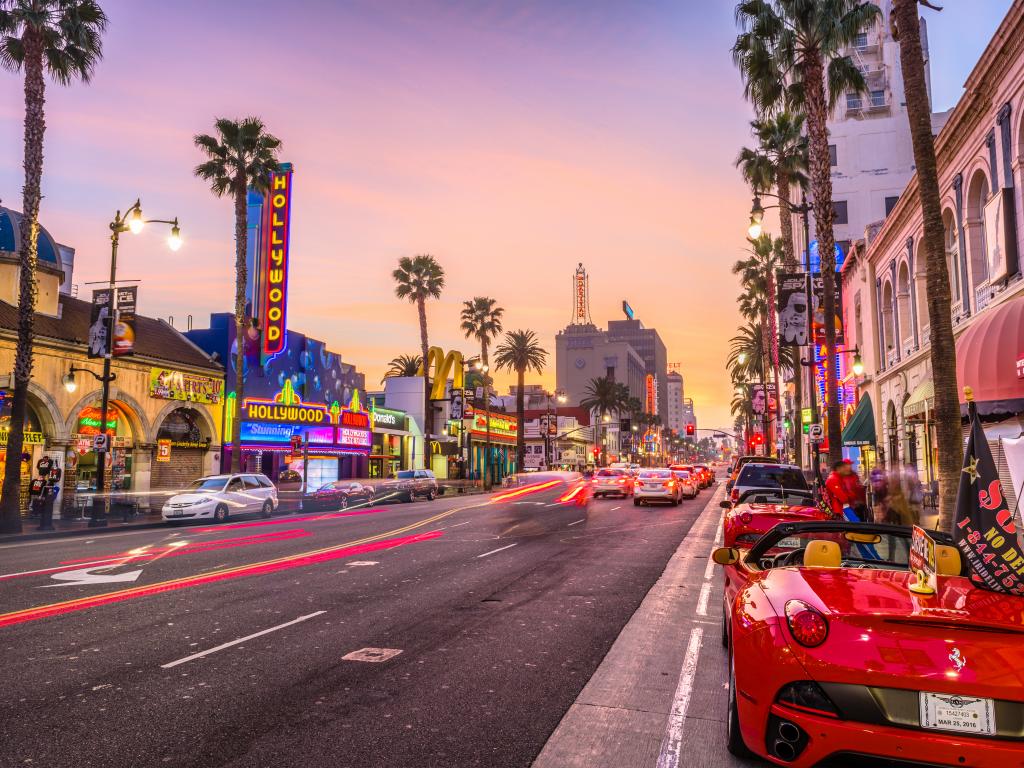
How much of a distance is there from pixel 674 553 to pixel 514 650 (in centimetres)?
866

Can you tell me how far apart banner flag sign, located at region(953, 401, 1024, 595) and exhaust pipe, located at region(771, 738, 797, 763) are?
2.01 metres

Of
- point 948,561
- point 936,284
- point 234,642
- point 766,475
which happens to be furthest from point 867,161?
point 234,642

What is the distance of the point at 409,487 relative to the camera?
3847 cm

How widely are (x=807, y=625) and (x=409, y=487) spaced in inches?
1399

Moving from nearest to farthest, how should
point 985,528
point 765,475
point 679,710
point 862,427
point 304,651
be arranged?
point 985,528 < point 679,710 < point 304,651 < point 765,475 < point 862,427

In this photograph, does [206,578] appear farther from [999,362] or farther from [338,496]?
[338,496]

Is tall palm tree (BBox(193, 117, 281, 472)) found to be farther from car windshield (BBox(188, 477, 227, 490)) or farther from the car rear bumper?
the car rear bumper

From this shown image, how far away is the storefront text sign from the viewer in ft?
109

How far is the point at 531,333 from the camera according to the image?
79688mm

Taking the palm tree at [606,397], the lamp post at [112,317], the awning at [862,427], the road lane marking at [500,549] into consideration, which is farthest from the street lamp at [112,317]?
the palm tree at [606,397]

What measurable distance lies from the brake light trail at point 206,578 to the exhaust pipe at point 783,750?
827 cm

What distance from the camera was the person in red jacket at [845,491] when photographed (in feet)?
38.5

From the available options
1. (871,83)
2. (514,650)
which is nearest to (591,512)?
(514,650)

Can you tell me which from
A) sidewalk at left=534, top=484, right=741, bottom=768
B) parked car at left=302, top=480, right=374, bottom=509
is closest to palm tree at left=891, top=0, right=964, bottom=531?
sidewalk at left=534, top=484, right=741, bottom=768
